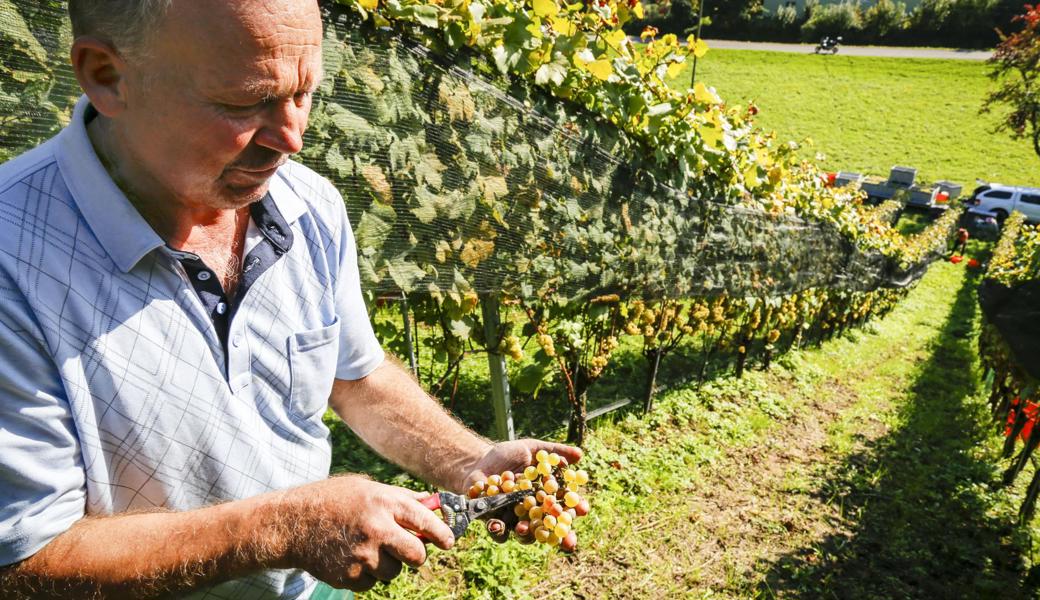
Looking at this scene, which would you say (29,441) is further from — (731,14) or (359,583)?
(731,14)

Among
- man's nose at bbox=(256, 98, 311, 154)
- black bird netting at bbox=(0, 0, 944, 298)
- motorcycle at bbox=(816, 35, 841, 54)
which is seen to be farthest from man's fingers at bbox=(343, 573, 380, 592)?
motorcycle at bbox=(816, 35, 841, 54)

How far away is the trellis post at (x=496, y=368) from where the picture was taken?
3303 mm

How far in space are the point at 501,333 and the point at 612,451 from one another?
1640 millimetres

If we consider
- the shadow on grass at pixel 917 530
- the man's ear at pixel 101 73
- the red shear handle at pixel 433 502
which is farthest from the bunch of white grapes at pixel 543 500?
the shadow on grass at pixel 917 530

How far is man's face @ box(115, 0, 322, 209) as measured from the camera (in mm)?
1004

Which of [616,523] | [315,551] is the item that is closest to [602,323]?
[616,523]

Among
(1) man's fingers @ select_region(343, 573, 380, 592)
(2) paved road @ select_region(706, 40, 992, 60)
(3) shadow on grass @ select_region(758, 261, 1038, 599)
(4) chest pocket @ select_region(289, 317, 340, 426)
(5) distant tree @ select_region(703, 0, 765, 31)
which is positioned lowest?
(3) shadow on grass @ select_region(758, 261, 1038, 599)

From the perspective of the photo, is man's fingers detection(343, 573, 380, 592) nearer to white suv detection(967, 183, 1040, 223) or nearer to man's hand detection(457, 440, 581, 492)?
man's hand detection(457, 440, 581, 492)

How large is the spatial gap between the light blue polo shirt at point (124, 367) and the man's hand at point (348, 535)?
0.21 meters

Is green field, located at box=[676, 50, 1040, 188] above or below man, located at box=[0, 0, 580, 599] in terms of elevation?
below

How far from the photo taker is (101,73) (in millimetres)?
1027

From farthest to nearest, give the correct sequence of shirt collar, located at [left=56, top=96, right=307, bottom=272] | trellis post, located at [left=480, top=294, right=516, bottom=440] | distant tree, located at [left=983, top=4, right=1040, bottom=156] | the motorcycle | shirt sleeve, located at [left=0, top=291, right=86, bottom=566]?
the motorcycle < distant tree, located at [left=983, top=4, right=1040, bottom=156] < trellis post, located at [left=480, top=294, right=516, bottom=440] < shirt collar, located at [left=56, top=96, right=307, bottom=272] < shirt sleeve, located at [left=0, top=291, right=86, bottom=566]

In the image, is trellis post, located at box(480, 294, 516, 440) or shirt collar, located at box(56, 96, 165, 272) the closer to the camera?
shirt collar, located at box(56, 96, 165, 272)

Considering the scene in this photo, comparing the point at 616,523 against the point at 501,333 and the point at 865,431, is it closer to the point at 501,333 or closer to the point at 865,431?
the point at 501,333
